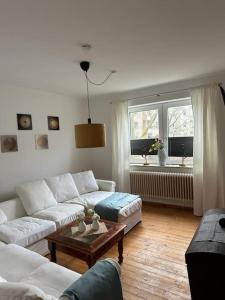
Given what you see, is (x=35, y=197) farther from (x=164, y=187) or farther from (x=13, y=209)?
(x=164, y=187)

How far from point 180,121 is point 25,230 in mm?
3262

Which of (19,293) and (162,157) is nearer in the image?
(19,293)

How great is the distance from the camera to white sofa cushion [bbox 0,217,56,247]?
2230 mm

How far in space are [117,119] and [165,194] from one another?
1.86m

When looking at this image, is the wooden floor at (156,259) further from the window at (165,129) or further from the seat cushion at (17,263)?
the window at (165,129)

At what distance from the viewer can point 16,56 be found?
7.70 ft

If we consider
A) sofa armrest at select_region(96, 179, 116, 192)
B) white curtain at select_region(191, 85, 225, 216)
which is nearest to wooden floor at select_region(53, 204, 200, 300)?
white curtain at select_region(191, 85, 225, 216)

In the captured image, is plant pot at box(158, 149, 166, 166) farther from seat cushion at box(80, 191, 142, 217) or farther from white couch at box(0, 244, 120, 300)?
white couch at box(0, 244, 120, 300)

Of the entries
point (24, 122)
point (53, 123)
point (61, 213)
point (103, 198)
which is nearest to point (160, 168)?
point (103, 198)

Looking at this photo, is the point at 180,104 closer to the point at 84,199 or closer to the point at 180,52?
the point at 180,52

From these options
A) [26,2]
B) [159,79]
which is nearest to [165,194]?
[159,79]

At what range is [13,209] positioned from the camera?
2881mm

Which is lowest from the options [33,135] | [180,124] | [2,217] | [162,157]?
[2,217]

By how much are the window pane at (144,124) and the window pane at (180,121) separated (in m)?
0.29
